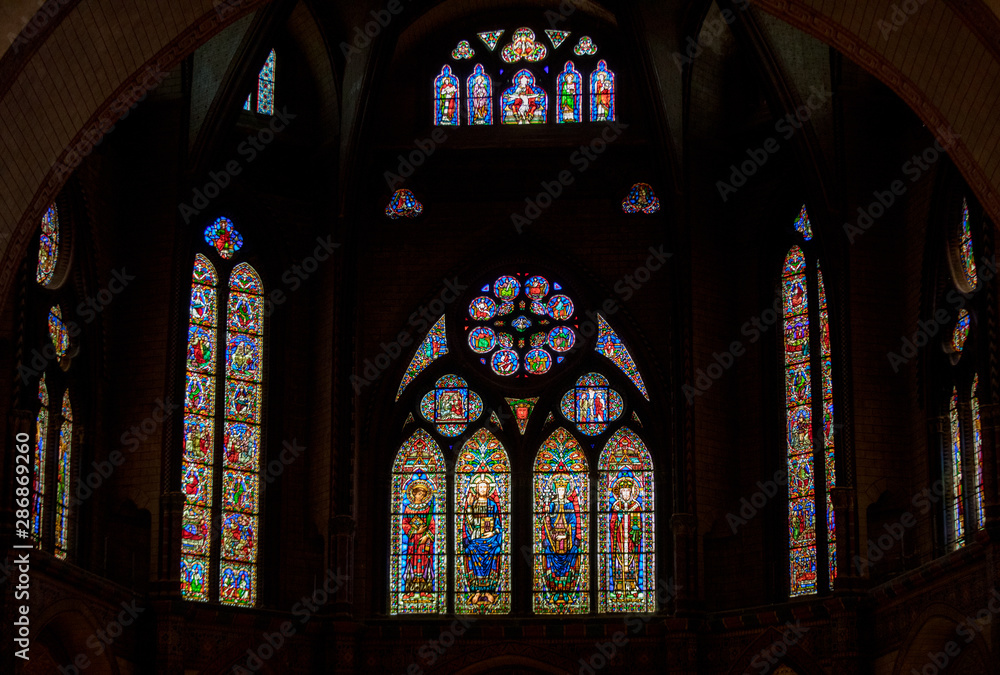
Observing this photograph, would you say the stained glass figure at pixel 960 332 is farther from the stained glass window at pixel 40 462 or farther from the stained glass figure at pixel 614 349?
the stained glass window at pixel 40 462

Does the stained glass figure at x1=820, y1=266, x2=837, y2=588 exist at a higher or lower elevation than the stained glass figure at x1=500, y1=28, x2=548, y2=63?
lower

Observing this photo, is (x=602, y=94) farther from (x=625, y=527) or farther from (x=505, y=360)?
(x=625, y=527)

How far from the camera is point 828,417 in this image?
2633cm

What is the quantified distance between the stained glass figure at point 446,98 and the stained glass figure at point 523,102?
67 centimetres

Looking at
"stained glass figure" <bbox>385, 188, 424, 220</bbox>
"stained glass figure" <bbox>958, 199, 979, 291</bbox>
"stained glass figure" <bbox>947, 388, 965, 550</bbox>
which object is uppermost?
"stained glass figure" <bbox>385, 188, 424, 220</bbox>

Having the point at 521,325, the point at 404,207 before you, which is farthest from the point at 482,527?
the point at 404,207

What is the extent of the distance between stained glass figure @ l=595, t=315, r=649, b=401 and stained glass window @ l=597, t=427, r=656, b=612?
81 cm

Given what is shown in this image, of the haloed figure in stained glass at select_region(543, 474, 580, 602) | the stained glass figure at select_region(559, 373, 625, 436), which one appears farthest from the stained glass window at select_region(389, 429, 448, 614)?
the stained glass figure at select_region(559, 373, 625, 436)

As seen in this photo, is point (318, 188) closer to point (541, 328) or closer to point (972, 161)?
point (541, 328)

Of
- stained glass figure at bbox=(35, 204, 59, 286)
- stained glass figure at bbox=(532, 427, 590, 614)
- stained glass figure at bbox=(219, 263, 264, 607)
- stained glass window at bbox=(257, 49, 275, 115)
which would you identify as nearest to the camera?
stained glass figure at bbox=(35, 204, 59, 286)

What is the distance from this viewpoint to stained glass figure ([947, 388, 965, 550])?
23391mm

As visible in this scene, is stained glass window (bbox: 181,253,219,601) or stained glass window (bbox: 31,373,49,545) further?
stained glass window (bbox: 181,253,219,601)

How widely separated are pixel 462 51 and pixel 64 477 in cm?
908

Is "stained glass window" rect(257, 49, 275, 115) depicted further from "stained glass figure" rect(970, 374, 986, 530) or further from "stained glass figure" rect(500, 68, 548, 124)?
"stained glass figure" rect(970, 374, 986, 530)
